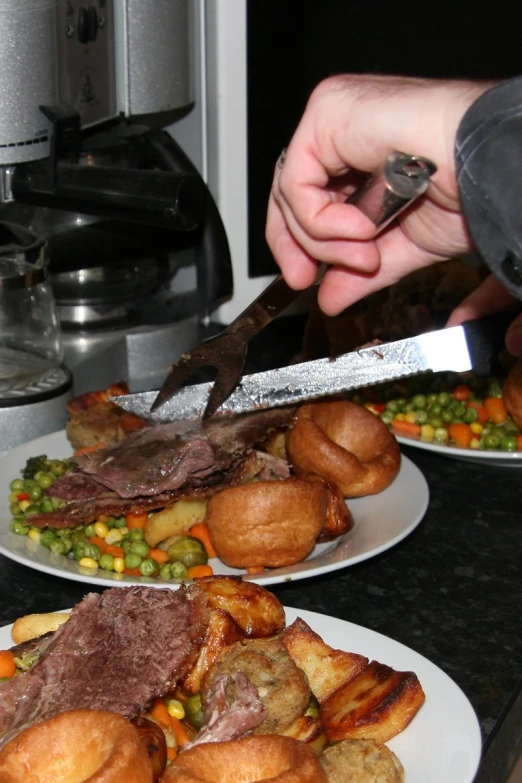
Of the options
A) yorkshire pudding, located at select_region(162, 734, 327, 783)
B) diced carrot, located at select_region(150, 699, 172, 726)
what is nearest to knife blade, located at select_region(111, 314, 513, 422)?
diced carrot, located at select_region(150, 699, 172, 726)

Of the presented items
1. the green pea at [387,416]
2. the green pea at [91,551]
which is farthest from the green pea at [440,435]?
the green pea at [91,551]

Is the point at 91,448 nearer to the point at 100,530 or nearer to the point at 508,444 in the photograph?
the point at 100,530

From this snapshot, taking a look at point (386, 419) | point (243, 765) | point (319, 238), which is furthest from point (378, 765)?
point (386, 419)

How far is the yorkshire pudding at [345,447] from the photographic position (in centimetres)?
164

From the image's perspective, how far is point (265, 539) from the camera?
1.46 metres

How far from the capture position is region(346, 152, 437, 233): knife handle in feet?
3.64

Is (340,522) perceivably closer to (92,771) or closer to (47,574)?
(47,574)

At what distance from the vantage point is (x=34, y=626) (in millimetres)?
1221

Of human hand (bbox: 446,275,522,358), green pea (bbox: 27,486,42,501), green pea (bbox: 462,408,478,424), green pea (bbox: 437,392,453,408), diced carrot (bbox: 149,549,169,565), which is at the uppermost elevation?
human hand (bbox: 446,275,522,358)

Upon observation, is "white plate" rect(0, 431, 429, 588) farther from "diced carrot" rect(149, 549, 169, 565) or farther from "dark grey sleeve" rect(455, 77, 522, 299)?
"dark grey sleeve" rect(455, 77, 522, 299)

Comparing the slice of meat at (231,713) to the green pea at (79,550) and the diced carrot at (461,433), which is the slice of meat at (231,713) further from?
the diced carrot at (461,433)

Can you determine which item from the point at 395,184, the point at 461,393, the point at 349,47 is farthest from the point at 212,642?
the point at 349,47

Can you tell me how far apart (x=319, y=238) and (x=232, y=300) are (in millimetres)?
1105

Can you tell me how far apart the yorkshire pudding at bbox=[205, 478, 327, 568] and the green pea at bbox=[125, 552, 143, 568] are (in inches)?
4.1
